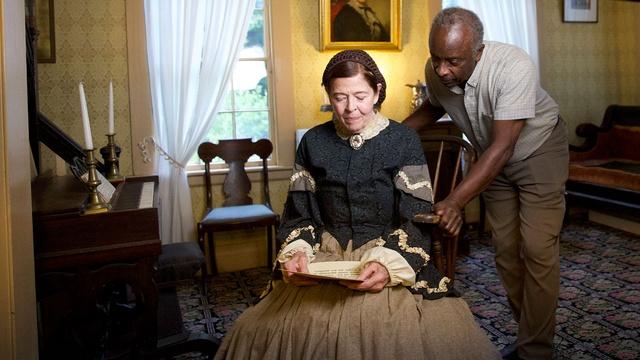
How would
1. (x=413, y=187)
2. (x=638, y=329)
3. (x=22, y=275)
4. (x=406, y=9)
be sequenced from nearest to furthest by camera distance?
(x=22, y=275) < (x=413, y=187) < (x=638, y=329) < (x=406, y=9)

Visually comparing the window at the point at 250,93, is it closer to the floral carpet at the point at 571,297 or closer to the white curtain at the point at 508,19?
the floral carpet at the point at 571,297

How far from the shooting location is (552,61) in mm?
5535

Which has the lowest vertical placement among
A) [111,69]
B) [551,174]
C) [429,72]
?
[551,174]

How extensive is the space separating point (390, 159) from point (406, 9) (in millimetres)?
3357

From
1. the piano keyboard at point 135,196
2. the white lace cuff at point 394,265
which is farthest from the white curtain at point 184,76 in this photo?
the white lace cuff at point 394,265

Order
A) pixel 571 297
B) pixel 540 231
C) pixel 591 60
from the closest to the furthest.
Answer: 1. pixel 540 231
2. pixel 571 297
3. pixel 591 60

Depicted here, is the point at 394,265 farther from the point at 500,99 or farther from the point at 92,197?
the point at 92,197

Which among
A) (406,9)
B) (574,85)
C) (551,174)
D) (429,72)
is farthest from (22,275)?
(574,85)

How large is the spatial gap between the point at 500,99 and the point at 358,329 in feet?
3.62

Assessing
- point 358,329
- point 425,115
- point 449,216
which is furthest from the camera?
point 425,115

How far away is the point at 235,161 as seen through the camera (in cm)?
444

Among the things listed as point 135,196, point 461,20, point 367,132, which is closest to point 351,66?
point 367,132

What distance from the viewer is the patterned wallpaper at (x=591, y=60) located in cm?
552

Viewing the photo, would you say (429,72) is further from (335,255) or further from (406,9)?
(406,9)
